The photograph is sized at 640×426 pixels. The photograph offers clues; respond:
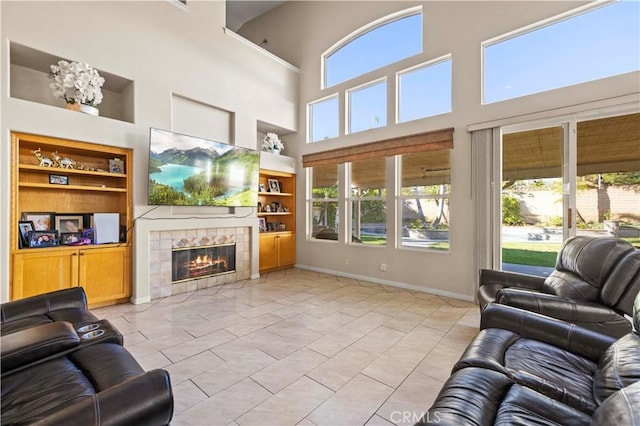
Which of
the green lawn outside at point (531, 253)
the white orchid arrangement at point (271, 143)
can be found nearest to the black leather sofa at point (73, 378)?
the green lawn outside at point (531, 253)

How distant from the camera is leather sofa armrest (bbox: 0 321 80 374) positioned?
1.32 m

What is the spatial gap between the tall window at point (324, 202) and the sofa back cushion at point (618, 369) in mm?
4479

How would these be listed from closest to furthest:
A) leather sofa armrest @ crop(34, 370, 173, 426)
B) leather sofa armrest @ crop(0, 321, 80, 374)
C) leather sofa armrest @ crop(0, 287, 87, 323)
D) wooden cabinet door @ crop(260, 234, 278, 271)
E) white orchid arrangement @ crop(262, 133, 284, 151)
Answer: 1. leather sofa armrest @ crop(34, 370, 173, 426)
2. leather sofa armrest @ crop(0, 321, 80, 374)
3. leather sofa armrest @ crop(0, 287, 87, 323)
4. wooden cabinet door @ crop(260, 234, 278, 271)
5. white orchid arrangement @ crop(262, 133, 284, 151)

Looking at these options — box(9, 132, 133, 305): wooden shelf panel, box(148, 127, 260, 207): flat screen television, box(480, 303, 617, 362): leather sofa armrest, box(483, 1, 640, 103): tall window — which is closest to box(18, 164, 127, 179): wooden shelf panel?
box(9, 132, 133, 305): wooden shelf panel

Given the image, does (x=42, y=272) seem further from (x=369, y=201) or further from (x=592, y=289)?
(x=592, y=289)

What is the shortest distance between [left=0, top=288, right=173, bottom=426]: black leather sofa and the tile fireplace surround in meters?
2.17

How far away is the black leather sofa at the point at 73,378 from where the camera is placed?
0.98m

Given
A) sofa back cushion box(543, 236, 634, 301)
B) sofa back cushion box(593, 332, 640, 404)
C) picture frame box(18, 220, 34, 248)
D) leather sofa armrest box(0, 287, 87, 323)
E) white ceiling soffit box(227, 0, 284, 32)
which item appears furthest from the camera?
white ceiling soffit box(227, 0, 284, 32)

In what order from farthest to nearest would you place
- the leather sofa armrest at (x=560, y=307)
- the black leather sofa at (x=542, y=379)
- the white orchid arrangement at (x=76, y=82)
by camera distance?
the white orchid arrangement at (x=76, y=82) → the leather sofa armrest at (x=560, y=307) → the black leather sofa at (x=542, y=379)

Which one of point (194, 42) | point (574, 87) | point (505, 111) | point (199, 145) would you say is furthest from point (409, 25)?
point (199, 145)

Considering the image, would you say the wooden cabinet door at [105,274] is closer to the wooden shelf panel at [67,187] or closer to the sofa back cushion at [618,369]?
the wooden shelf panel at [67,187]

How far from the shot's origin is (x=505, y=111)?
3.86 m

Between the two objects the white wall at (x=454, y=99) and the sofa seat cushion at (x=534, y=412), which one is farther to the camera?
the white wall at (x=454, y=99)

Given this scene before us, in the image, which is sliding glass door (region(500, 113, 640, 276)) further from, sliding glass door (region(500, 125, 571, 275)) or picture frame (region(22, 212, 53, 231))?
picture frame (region(22, 212, 53, 231))
